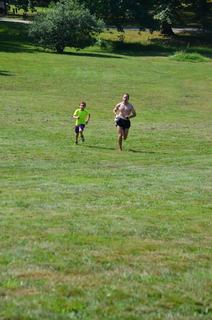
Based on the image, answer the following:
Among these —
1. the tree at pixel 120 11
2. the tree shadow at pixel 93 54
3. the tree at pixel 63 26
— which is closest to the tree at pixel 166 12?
the tree at pixel 120 11

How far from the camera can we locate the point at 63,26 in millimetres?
66625

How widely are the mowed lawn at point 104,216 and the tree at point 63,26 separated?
91.3ft

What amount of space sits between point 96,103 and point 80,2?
3647cm

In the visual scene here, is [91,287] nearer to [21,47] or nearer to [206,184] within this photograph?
[206,184]

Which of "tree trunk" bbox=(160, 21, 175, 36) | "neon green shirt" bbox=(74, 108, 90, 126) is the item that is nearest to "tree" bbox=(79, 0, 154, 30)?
"tree trunk" bbox=(160, 21, 175, 36)

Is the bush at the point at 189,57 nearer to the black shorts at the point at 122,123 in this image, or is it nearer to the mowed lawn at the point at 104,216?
the mowed lawn at the point at 104,216

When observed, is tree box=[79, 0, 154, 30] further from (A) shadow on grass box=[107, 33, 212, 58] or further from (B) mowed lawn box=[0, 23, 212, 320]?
(B) mowed lawn box=[0, 23, 212, 320]

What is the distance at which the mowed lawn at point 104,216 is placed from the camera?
7.79m

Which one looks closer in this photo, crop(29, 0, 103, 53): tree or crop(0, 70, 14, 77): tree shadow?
crop(0, 70, 14, 77): tree shadow

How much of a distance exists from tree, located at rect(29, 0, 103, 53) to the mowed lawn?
27823 millimetres

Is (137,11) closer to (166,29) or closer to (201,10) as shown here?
(166,29)

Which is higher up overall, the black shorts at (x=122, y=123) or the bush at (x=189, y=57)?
the black shorts at (x=122, y=123)

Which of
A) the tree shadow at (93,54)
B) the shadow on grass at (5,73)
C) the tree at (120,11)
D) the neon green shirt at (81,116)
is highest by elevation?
the tree at (120,11)

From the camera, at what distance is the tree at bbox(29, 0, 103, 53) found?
66188 millimetres
